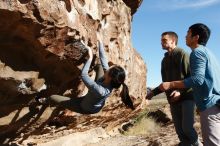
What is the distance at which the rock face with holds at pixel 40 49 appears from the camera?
556 cm

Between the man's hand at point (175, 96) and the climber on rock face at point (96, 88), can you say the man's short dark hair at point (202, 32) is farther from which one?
the climber on rock face at point (96, 88)

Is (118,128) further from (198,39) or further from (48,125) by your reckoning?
(198,39)

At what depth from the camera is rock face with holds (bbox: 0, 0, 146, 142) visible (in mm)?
5559

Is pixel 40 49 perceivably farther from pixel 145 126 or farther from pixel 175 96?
pixel 145 126

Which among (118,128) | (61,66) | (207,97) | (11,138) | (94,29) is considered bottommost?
(118,128)

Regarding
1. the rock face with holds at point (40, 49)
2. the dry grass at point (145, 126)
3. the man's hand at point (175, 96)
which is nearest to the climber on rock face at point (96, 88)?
the rock face with holds at point (40, 49)

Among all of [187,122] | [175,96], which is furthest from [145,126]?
[175,96]

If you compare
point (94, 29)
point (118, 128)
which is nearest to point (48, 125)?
point (94, 29)

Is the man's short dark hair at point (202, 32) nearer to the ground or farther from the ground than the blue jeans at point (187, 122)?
farther from the ground

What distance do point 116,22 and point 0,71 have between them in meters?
3.34

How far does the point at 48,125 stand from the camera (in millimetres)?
7914

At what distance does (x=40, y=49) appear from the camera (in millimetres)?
6012

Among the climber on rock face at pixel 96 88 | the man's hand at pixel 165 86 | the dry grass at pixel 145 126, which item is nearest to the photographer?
the man's hand at pixel 165 86

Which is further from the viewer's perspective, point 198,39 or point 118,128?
point 118,128
